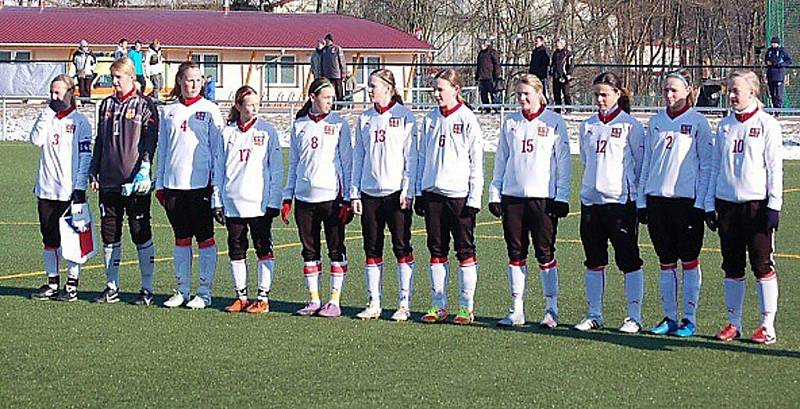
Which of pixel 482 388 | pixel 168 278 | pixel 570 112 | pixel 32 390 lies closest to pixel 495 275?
pixel 168 278

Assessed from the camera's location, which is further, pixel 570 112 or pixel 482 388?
pixel 570 112

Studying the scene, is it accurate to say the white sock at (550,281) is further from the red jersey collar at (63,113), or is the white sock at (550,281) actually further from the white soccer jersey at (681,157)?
the red jersey collar at (63,113)

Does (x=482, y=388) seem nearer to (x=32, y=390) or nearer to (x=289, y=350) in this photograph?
(x=289, y=350)

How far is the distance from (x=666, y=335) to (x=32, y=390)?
4.38 metres

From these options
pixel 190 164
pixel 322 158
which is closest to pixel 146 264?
pixel 190 164

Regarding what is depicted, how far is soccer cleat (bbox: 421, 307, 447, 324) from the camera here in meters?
10.8

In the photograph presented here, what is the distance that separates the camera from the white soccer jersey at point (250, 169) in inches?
440

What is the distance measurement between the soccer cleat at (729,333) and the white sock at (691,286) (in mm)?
285

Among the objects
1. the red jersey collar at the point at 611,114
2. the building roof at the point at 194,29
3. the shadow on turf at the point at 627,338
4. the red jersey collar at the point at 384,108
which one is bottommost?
the shadow on turf at the point at 627,338

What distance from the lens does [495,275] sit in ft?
44.7

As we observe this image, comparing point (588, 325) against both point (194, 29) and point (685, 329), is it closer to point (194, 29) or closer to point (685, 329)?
point (685, 329)

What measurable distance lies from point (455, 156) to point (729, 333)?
7.59 feet

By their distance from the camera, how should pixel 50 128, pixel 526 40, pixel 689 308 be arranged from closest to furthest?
pixel 689 308
pixel 50 128
pixel 526 40

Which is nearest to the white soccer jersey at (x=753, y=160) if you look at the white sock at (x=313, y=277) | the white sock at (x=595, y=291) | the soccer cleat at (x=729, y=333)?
the soccer cleat at (x=729, y=333)
